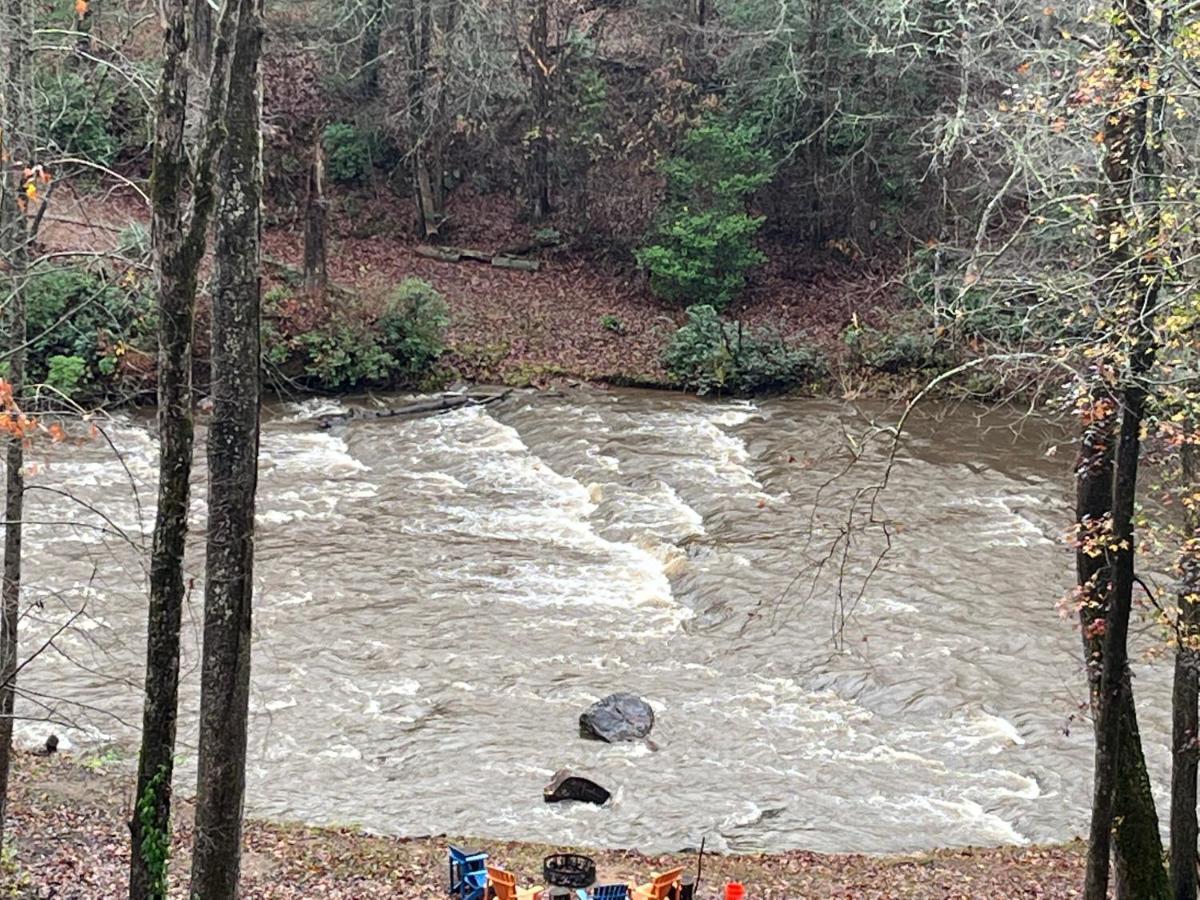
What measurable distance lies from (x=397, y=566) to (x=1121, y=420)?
13.6 meters

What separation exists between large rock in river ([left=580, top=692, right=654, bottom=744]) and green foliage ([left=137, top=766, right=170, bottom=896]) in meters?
7.16

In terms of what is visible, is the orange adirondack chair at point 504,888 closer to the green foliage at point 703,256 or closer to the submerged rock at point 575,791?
the submerged rock at point 575,791

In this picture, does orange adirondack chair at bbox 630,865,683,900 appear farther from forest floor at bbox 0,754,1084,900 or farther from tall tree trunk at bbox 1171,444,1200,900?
tall tree trunk at bbox 1171,444,1200,900

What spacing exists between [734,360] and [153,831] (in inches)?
972

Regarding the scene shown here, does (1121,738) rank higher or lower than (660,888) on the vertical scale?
higher

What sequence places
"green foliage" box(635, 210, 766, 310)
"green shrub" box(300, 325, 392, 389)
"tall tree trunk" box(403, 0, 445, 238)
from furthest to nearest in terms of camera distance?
"tall tree trunk" box(403, 0, 445, 238)
"green foliage" box(635, 210, 766, 310)
"green shrub" box(300, 325, 392, 389)

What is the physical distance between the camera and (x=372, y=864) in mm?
11188

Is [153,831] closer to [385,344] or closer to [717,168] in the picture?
[385,344]

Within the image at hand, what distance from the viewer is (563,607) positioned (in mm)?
18188

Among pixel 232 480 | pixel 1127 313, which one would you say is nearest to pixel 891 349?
pixel 1127 313

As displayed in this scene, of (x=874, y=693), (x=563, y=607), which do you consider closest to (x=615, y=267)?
(x=563, y=607)

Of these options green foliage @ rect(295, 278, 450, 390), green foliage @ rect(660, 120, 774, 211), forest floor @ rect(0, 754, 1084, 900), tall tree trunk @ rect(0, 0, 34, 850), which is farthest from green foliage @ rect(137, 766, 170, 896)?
green foliage @ rect(660, 120, 774, 211)

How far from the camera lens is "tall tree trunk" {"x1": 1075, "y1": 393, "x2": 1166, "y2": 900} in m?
8.73

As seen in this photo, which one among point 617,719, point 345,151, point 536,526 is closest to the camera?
point 617,719
